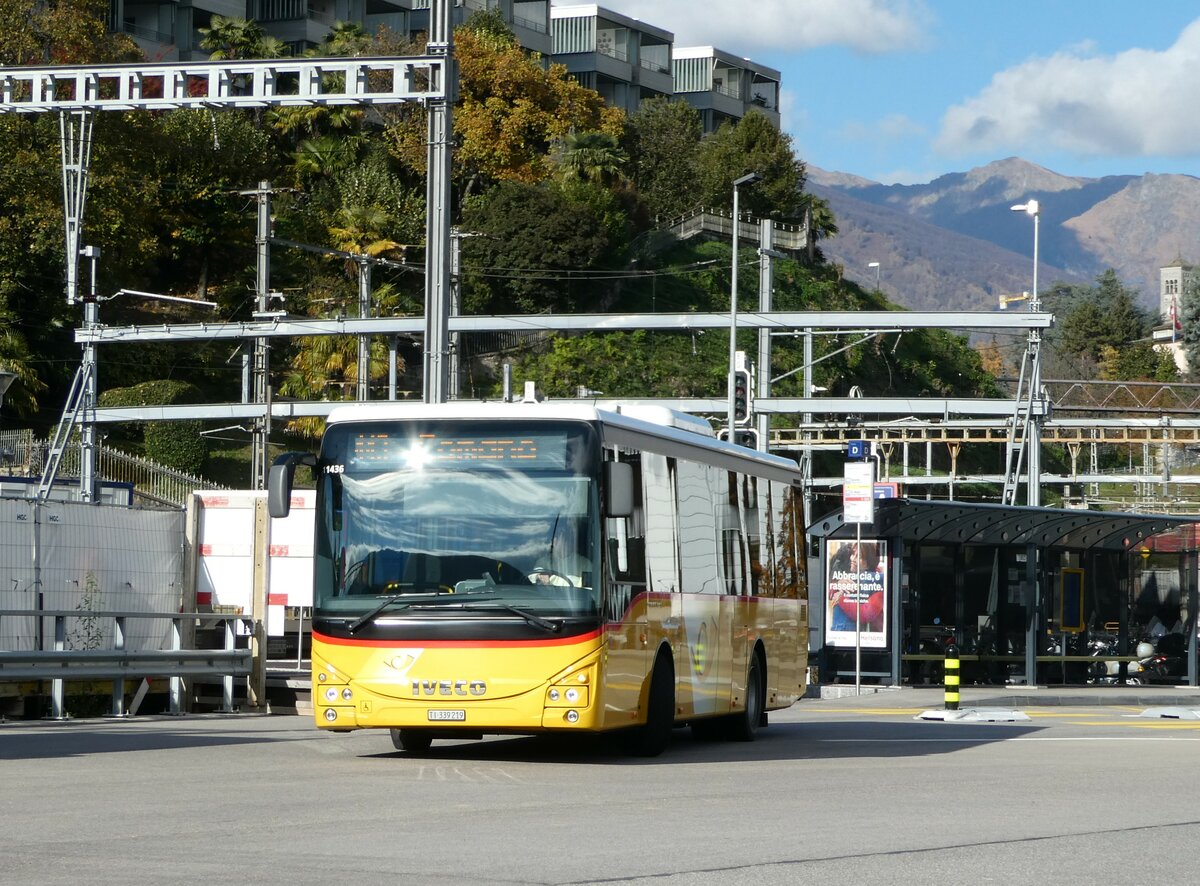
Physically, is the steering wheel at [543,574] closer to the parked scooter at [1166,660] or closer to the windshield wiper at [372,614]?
the windshield wiper at [372,614]

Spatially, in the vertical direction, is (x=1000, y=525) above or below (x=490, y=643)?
above

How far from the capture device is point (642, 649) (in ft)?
52.4

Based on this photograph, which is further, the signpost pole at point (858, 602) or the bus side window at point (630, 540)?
the signpost pole at point (858, 602)

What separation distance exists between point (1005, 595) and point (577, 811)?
78.1 feet

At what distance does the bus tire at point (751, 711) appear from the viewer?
761 inches

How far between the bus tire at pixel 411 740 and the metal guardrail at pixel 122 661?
4.52 metres

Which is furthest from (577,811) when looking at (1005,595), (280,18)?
(280,18)

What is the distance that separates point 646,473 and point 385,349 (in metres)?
48.4

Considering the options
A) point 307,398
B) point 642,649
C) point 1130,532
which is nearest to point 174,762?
point 642,649

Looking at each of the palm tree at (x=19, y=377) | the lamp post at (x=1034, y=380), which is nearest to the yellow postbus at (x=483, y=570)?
the lamp post at (x=1034, y=380)

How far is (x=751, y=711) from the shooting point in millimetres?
19578

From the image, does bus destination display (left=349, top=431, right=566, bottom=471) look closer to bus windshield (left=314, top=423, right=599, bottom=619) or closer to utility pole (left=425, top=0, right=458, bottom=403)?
bus windshield (left=314, top=423, right=599, bottom=619)

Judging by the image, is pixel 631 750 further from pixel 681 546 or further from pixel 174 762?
pixel 174 762

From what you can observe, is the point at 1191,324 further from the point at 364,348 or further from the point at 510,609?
the point at 510,609
